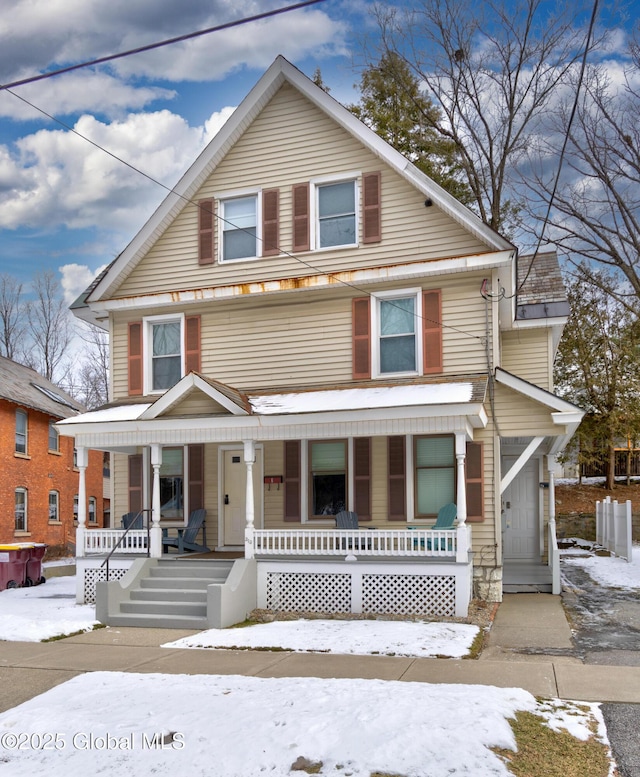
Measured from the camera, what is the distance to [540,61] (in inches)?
989

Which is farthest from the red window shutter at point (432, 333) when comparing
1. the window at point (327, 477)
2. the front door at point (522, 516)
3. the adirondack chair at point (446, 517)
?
the front door at point (522, 516)

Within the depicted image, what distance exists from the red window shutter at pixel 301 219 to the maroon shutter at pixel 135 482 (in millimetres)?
5388

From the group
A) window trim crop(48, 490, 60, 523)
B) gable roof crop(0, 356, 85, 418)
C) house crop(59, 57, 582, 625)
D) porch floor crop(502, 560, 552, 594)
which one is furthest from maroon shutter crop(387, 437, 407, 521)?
window trim crop(48, 490, 60, 523)

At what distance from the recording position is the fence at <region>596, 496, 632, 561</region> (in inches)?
752

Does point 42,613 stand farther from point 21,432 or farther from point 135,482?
point 21,432

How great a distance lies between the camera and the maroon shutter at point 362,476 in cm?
1418

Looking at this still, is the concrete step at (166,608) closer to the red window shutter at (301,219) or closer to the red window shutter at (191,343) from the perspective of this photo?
the red window shutter at (191,343)

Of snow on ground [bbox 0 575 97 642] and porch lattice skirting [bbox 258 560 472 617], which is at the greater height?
porch lattice skirting [bbox 258 560 472 617]

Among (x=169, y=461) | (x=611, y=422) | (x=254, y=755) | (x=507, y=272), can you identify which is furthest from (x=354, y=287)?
(x=611, y=422)

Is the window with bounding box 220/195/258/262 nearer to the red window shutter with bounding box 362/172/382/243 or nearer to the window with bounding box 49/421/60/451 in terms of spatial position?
the red window shutter with bounding box 362/172/382/243

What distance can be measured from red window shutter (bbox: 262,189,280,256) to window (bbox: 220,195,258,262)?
25cm

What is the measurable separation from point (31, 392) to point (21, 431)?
5.86ft

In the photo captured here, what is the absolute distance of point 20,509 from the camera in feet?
83.3

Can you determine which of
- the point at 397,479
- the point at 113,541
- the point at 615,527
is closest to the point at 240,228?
the point at 397,479
